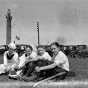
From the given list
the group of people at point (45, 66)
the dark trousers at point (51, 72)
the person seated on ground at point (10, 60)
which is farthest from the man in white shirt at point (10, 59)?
the dark trousers at point (51, 72)

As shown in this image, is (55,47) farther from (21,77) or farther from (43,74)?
(21,77)

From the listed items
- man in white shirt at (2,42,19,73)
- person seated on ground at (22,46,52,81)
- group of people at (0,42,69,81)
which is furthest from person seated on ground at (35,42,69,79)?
man in white shirt at (2,42,19,73)

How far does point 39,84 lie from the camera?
536 cm

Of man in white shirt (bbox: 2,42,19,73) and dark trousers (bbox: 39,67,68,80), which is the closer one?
dark trousers (bbox: 39,67,68,80)

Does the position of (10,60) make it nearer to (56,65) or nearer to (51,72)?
(51,72)

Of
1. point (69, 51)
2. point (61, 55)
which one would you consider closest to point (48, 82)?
point (61, 55)

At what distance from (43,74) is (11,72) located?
66.3 inches

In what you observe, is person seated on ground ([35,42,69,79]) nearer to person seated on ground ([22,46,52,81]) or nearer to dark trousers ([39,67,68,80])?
dark trousers ([39,67,68,80])

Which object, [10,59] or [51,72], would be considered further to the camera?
[10,59]

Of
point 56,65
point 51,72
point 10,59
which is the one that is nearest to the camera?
point 56,65

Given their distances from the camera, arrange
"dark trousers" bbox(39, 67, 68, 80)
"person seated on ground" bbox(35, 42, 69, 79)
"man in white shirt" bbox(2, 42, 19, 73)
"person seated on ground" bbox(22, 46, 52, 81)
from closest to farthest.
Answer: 1. "person seated on ground" bbox(35, 42, 69, 79)
2. "dark trousers" bbox(39, 67, 68, 80)
3. "person seated on ground" bbox(22, 46, 52, 81)
4. "man in white shirt" bbox(2, 42, 19, 73)

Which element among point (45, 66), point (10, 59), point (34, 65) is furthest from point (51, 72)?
point (10, 59)

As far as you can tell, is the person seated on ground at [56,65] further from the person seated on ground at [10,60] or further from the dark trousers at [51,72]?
the person seated on ground at [10,60]

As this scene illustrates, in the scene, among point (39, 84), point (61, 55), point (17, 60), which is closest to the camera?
point (39, 84)
